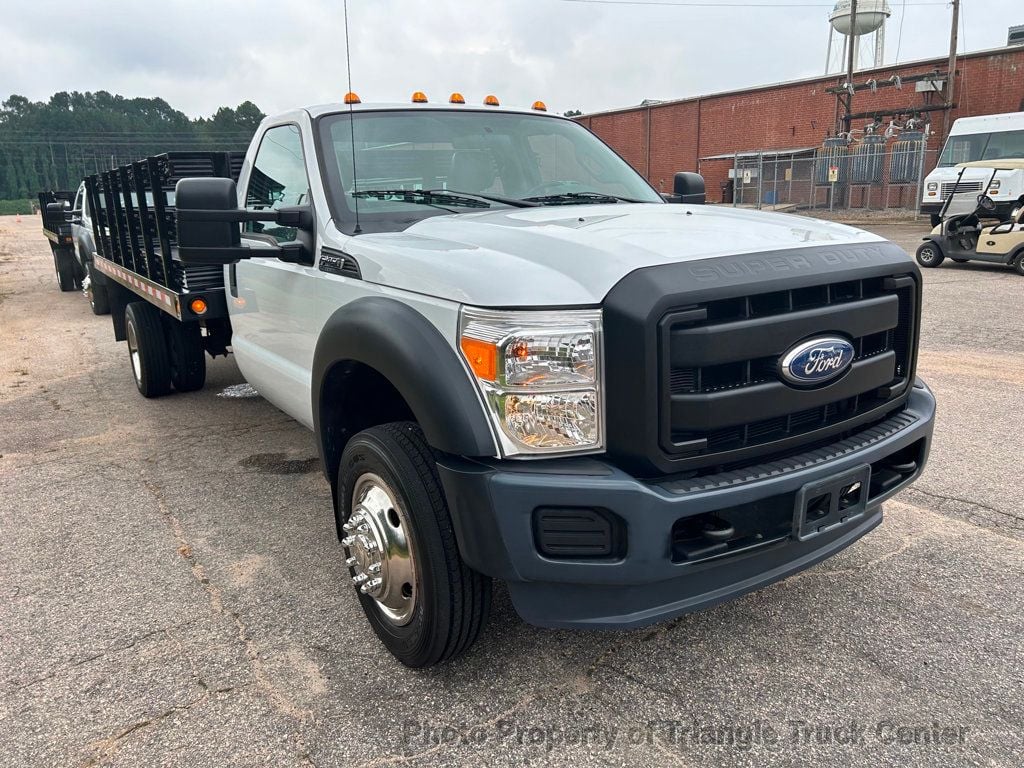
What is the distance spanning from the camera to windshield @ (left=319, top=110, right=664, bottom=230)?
332 centimetres

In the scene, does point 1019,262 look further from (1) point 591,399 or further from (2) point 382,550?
(2) point 382,550

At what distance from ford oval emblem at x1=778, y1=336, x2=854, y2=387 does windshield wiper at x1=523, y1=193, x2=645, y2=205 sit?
155 cm

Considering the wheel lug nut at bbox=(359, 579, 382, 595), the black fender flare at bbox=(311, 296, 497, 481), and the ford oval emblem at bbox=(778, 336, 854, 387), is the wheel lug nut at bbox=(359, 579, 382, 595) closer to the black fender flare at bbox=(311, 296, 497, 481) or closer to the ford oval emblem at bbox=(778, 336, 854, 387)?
the black fender flare at bbox=(311, 296, 497, 481)

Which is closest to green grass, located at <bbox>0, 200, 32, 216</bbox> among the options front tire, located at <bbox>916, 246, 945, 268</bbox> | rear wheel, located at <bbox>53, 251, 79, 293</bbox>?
rear wheel, located at <bbox>53, 251, 79, 293</bbox>

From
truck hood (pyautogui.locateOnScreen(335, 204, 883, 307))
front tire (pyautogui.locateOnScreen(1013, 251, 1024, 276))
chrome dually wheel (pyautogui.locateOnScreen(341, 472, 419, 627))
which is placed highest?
truck hood (pyautogui.locateOnScreen(335, 204, 883, 307))

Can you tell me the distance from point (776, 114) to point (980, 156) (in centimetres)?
1665

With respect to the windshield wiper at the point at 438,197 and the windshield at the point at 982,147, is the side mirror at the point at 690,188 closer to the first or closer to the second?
the windshield wiper at the point at 438,197

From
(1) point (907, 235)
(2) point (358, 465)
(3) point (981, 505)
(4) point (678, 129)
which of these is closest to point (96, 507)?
(2) point (358, 465)

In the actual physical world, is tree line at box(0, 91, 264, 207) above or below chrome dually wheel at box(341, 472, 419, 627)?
above

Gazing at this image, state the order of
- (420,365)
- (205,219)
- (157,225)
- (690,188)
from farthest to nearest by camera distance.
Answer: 1. (157,225)
2. (690,188)
3. (205,219)
4. (420,365)

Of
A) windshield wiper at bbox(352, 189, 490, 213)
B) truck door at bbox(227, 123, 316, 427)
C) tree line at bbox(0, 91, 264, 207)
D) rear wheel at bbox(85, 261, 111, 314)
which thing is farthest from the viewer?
tree line at bbox(0, 91, 264, 207)

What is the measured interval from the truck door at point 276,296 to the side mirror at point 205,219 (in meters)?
0.36

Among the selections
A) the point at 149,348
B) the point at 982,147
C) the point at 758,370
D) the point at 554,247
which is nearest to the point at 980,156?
the point at 982,147

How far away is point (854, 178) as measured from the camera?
26297 millimetres
